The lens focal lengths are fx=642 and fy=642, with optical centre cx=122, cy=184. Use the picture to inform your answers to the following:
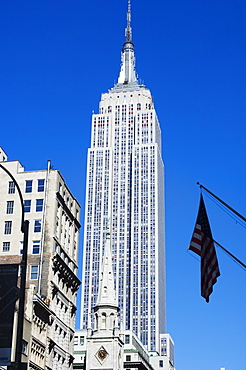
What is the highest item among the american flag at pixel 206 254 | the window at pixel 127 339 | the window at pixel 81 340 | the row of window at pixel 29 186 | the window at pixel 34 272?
the row of window at pixel 29 186

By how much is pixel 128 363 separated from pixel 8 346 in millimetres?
112874

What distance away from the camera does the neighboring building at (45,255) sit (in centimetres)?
7269

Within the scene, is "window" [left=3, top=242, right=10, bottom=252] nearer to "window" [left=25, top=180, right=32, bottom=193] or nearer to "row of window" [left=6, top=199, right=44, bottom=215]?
"row of window" [left=6, top=199, right=44, bottom=215]

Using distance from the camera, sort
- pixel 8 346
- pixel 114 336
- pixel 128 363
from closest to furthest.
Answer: pixel 8 346 → pixel 114 336 → pixel 128 363

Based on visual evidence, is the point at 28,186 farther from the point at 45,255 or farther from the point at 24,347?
the point at 24,347

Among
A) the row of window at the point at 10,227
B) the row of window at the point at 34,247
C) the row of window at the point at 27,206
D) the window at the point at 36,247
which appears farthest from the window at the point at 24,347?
the row of window at the point at 27,206

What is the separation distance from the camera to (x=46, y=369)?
241 feet

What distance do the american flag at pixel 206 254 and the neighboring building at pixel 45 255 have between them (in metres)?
36.2

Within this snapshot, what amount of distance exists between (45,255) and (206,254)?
42531 millimetres

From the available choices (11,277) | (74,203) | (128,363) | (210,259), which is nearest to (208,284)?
(210,259)

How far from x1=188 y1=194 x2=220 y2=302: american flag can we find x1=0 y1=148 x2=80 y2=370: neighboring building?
36.2m

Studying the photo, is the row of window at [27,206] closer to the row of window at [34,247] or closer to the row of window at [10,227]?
the row of window at [10,227]

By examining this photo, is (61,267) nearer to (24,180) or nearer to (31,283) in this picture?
(31,283)

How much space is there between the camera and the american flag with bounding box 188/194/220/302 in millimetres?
36031
